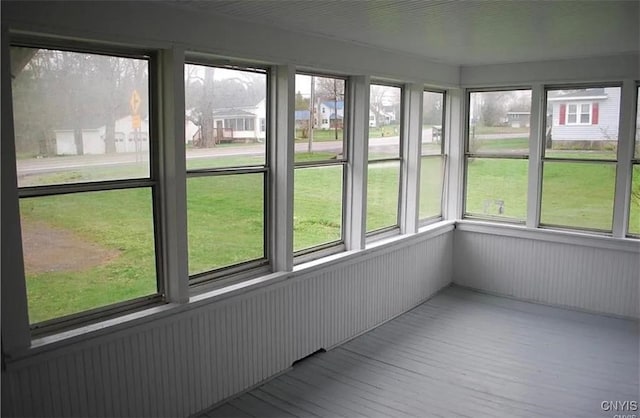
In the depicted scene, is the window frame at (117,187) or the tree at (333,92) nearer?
the window frame at (117,187)

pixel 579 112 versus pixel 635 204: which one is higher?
pixel 579 112

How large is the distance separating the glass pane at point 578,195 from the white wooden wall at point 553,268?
0.79 ft

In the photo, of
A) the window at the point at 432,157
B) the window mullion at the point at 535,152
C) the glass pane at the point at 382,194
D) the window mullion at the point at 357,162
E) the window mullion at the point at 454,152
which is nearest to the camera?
the window mullion at the point at 357,162

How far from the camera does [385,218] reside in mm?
5637

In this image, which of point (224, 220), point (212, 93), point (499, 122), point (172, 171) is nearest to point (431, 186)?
point (499, 122)

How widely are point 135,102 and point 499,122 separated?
14.8ft

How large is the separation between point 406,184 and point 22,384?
4.15 metres

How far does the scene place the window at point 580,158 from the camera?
5.60m

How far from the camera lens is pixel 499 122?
632 cm

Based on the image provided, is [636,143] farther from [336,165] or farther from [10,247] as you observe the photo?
[10,247]

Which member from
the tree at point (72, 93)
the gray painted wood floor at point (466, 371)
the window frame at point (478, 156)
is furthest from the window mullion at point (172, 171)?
the window frame at point (478, 156)

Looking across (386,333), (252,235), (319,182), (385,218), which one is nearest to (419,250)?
(385,218)

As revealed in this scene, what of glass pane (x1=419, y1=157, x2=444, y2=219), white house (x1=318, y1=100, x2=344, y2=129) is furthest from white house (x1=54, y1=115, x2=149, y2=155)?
glass pane (x1=419, y1=157, x2=444, y2=219)

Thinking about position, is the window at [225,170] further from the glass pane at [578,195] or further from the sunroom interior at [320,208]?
the glass pane at [578,195]
